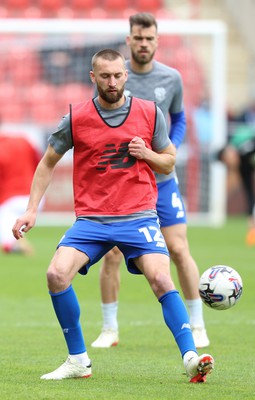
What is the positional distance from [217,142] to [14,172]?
6.36 meters

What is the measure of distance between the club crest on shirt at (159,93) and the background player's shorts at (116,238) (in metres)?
1.88

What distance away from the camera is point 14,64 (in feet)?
74.5

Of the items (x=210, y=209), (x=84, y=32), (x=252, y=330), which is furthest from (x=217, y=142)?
(x=252, y=330)

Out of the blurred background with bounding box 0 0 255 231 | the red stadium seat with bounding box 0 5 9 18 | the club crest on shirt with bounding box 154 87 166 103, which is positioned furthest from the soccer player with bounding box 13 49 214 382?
the red stadium seat with bounding box 0 5 9 18

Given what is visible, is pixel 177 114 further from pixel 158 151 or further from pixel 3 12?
pixel 3 12

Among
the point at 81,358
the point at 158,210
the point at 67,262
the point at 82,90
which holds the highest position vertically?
the point at 67,262

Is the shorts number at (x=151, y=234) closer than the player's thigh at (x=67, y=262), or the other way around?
the player's thigh at (x=67, y=262)

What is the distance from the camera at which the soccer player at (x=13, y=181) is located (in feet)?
54.1

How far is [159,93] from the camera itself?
8.30m

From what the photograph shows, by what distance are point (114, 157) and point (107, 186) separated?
0.18 meters

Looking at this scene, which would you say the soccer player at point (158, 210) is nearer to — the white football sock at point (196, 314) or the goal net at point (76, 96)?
the white football sock at point (196, 314)

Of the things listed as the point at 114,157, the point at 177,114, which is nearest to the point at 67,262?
the point at 114,157

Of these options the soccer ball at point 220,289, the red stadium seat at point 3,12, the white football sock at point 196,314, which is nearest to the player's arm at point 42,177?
the soccer ball at point 220,289

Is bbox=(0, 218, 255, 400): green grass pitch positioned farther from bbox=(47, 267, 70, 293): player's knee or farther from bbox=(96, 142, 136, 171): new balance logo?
bbox=(96, 142, 136, 171): new balance logo
